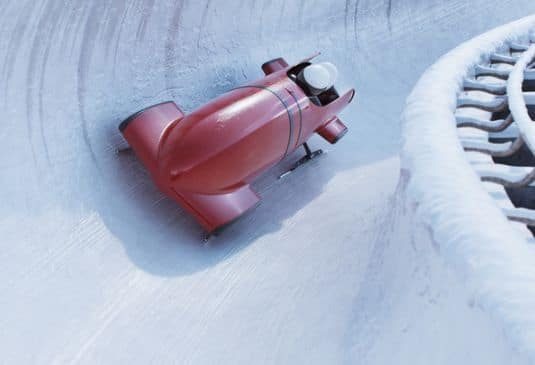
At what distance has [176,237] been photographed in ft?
7.94

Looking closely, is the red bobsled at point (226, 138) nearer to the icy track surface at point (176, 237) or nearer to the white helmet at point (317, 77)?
the white helmet at point (317, 77)

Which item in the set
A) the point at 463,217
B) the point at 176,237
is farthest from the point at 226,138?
the point at 463,217

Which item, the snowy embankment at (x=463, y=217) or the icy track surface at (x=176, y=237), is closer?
the snowy embankment at (x=463, y=217)

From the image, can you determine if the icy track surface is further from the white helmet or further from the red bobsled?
the white helmet

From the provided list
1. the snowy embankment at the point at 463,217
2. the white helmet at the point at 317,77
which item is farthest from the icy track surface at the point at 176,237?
the white helmet at the point at 317,77

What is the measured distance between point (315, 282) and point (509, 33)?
68.7 inches

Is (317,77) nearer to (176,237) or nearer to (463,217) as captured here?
(176,237)

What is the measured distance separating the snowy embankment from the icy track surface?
7 cm

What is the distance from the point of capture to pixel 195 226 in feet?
8.18

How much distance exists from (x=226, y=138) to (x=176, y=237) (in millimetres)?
548

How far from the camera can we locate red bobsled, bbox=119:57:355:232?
2.22 meters

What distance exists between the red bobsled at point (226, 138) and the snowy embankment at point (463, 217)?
0.63 meters

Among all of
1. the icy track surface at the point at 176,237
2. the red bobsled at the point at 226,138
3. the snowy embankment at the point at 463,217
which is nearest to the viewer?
the snowy embankment at the point at 463,217

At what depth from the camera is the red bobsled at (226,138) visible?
87.4 inches
